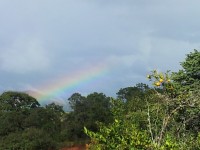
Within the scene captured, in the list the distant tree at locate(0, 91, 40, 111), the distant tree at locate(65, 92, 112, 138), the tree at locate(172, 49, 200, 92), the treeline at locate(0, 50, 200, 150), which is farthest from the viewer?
the distant tree at locate(0, 91, 40, 111)

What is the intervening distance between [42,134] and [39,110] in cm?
1049

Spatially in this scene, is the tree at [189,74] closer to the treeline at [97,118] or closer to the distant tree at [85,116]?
the treeline at [97,118]

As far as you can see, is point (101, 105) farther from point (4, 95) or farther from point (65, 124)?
point (4, 95)

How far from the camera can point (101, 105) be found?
70562 mm

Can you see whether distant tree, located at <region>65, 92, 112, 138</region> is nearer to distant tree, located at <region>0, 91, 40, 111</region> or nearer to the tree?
distant tree, located at <region>0, 91, 40, 111</region>

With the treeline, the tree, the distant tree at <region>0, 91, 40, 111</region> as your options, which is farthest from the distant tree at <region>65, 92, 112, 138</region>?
the tree

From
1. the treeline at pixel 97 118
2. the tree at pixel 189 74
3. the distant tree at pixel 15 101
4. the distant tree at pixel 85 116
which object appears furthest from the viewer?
the distant tree at pixel 15 101

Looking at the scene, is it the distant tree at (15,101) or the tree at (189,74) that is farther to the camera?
the distant tree at (15,101)

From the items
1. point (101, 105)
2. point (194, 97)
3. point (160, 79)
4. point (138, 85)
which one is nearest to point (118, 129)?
point (160, 79)

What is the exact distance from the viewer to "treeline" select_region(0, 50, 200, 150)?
26.8ft

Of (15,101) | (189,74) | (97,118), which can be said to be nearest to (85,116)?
(97,118)

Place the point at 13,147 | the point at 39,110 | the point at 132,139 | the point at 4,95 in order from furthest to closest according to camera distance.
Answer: the point at 4,95, the point at 39,110, the point at 13,147, the point at 132,139

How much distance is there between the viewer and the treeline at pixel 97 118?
8.18m

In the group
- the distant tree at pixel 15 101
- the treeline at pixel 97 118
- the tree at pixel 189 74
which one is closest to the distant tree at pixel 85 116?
the treeline at pixel 97 118
